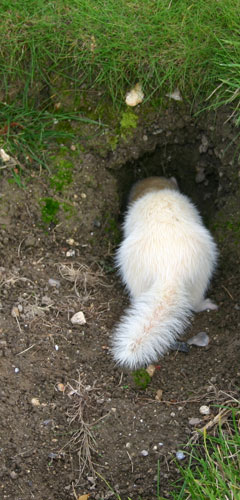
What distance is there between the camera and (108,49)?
140 inches

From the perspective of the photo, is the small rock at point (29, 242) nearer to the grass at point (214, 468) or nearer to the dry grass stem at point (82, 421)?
the dry grass stem at point (82, 421)

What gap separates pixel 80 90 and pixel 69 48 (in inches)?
10.5

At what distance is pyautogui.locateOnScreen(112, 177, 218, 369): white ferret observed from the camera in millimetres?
3012

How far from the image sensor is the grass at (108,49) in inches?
140

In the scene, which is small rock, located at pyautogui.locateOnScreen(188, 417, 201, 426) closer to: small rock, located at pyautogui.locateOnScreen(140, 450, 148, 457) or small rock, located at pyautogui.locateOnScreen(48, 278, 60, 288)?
small rock, located at pyautogui.locateOnScreen(140, 450, 148, 457)

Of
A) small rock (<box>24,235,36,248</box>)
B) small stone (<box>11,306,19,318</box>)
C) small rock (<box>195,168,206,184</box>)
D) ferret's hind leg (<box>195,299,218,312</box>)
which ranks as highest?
small rock (<box>195,168,206,184</box>)

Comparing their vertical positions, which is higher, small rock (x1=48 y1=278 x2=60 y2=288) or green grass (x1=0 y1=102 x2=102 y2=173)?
green grass (x1=0 y1=102 x2=102 y2=173)

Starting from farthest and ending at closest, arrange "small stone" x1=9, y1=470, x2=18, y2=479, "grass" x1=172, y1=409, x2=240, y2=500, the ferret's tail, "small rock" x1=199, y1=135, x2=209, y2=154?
"small rock" x1=199, y1=135, x2=209, y2=154
the ferret's tail
"small stone" x1=9, y1=470, x2=18, y2=479
"grass" x1=172, y1=409, x2=240, y2=500

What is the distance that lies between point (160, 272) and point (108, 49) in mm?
1434

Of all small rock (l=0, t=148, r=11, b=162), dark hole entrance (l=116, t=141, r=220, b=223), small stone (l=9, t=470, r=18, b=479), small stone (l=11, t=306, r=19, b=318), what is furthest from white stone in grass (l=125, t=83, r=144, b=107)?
small stone (l=9, t=470, r=18, b=479)

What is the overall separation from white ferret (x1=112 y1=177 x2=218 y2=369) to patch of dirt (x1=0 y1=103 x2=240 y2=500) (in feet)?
0.41

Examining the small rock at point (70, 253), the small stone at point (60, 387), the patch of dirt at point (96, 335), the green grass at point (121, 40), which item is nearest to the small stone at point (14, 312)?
the patch of dirt at point (96, 335)

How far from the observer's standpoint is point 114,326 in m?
3.29

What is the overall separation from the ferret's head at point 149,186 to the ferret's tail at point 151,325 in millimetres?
966
